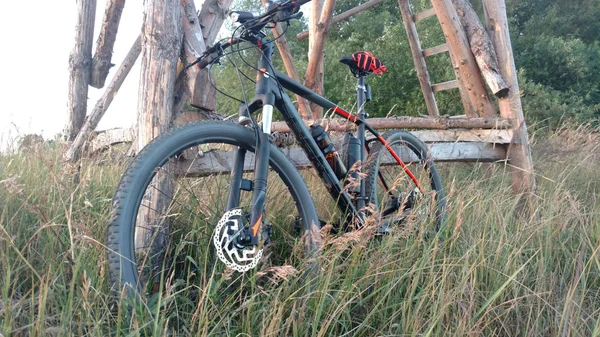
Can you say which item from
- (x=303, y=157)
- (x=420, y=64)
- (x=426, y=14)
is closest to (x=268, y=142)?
(x=303, y=157)

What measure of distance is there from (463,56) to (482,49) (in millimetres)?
164

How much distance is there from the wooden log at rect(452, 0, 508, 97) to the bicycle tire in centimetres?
256

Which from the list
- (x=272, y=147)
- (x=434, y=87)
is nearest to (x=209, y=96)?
(x=272, y=147)

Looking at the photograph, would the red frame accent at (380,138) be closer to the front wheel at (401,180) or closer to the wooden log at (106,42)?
the front wheel at (401,180)

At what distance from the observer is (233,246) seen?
1.88 m

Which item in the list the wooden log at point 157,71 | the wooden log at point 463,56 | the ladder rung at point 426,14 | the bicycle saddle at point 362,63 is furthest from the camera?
the ladder rung at point 426,14

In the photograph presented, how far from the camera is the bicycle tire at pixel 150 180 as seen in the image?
166cm

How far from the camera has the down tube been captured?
7.72 ft

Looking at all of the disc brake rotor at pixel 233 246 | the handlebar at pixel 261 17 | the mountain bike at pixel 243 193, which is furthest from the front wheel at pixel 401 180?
the disc brake rotor at pixel 233 246

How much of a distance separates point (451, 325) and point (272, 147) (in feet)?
3.15

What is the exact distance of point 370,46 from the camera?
16.0 meters

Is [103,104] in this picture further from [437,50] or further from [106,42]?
[437,50]

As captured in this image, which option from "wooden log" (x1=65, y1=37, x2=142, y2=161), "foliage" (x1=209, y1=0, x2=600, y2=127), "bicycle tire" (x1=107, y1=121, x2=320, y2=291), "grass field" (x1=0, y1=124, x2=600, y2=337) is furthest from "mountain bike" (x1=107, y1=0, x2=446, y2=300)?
"foliage" (x1=209, y1=0, x2=600, y2=127)

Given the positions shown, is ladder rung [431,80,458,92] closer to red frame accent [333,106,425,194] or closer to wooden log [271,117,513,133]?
wooden log [271,117,513,133]
